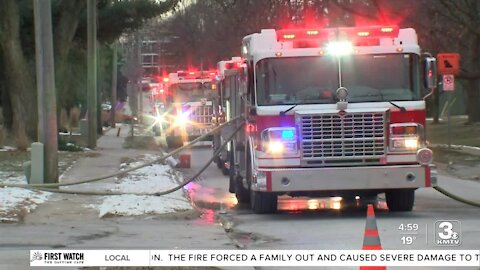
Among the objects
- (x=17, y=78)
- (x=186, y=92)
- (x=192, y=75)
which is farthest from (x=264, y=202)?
(x=192, y=75)

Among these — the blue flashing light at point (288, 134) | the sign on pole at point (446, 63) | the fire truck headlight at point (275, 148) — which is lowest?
the fire truck headlight at point (275, 148)

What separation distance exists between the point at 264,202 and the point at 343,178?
5.02ft

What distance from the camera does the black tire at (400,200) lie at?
39.3 feet

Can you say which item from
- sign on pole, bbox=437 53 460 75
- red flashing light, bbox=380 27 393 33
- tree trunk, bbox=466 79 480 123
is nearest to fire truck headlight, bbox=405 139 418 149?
red flashing light, bbox=380 27 393 33

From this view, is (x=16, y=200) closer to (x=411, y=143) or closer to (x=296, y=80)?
(x=296, y=80)

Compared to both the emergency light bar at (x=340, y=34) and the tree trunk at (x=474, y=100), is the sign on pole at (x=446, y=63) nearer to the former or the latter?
the emergency light bar at (x=340, y=34)

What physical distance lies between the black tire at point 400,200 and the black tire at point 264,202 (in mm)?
1899

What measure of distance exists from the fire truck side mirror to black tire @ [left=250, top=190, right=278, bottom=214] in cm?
296

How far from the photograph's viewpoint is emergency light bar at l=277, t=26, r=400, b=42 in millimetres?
11555

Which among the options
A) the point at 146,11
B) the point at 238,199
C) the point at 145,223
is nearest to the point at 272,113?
the point at 145,223

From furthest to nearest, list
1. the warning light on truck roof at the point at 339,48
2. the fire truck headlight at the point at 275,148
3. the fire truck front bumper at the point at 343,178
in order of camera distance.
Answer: the warning light on truck roof at the point at 339,48 < the fire truck headlight at the point at 275,148 < the fire truck front bumper at the point at 343,178

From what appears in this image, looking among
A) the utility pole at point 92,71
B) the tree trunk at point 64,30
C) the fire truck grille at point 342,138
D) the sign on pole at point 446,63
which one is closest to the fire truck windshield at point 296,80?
the fire truck grille at point 342,138

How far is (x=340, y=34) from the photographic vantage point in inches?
455

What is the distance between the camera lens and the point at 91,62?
2767 cm
